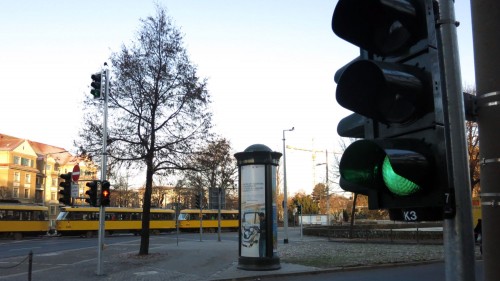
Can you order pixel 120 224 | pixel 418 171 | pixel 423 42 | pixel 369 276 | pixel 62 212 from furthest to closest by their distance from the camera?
pixel 120 224, pixel 62 212, pixel 369 276, pixel 423 42, pixel 418 171

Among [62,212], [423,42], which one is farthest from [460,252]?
[62,212]

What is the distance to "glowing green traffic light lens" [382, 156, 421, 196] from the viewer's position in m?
2.62

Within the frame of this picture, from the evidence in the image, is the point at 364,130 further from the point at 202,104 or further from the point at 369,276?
the point at 202,104

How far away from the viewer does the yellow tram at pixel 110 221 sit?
154ft

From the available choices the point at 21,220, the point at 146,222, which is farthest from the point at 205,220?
the point at 146,222

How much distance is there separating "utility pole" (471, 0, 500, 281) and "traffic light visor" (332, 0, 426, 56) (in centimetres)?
33

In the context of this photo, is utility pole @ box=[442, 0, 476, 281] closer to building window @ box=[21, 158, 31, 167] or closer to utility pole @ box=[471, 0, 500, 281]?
utility pole @ box=[471, 0, 500, 281]

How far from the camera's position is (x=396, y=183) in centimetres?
271

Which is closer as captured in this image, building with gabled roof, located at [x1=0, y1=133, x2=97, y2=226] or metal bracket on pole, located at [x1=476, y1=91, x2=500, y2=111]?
metal bracket on pole, located at [x1=476, y1=91, x2=500, y2=111]

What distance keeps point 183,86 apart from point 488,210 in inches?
881

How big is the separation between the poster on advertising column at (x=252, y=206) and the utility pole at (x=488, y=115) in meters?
15.2

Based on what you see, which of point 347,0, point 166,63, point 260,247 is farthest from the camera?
point 166,63

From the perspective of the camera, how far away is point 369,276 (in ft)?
51.1

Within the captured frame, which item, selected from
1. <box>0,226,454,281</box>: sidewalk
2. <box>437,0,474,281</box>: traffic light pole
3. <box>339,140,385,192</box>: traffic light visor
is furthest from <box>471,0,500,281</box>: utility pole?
<box>0,226,454,281</box>: sidewalk
